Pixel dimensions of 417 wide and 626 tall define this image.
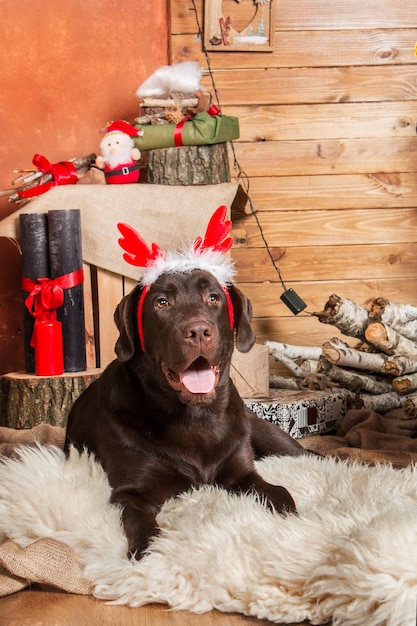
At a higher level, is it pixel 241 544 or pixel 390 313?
pixel 241 544

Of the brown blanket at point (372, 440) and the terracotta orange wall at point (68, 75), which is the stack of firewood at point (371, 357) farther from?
the terracotta orange wall at point (68, 75)

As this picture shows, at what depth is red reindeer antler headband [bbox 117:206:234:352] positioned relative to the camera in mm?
2457

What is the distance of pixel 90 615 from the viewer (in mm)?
1844

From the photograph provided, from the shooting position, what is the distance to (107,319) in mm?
4047

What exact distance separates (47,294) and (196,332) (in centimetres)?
170

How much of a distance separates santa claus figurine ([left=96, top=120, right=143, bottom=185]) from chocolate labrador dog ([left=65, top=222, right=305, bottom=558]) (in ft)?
5.65

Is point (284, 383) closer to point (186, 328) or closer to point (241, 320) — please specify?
point (241, 320)

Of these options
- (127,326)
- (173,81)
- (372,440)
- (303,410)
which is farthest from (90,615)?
(173,81)

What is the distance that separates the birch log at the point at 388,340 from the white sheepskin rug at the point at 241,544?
5.48 feet

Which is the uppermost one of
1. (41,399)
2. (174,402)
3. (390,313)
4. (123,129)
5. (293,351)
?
(123,129)

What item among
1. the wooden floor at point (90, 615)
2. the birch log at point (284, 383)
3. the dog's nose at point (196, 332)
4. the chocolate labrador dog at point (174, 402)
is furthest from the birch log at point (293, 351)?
the wooden floor at point (90, 615)

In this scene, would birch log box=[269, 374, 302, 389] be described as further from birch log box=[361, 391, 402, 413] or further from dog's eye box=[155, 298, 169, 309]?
dog's eye box=[155, 298, 169, 309]

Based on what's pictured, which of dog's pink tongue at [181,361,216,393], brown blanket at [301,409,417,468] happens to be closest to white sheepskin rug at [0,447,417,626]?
dog's pink tongue at [181,361,216,393]

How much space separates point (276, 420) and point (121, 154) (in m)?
1.48
